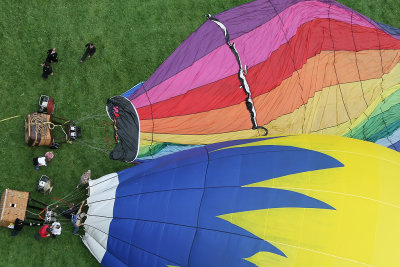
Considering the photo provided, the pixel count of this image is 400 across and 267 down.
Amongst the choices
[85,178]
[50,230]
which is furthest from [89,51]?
[50,230]

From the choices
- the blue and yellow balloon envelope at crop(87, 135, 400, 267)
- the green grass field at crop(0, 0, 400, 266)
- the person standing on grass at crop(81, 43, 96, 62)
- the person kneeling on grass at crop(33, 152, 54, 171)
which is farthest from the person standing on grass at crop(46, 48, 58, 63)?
the blue and yellow balloon envelope at crop(87, 135, 400, 267)

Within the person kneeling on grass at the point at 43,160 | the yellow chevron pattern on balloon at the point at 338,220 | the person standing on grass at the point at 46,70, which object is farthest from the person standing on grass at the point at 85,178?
the yellow chevron pattern on balloon at the point at 338,220

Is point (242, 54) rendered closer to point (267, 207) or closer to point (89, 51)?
point (267, 207)

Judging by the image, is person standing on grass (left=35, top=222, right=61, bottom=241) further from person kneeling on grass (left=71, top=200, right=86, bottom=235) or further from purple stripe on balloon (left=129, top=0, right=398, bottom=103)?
purple stripe on balloon (left=129, top=0, right=398, bottom=103)

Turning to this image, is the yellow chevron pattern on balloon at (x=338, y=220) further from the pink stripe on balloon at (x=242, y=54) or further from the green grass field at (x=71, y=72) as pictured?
the green grass field at (x=71, y=72)

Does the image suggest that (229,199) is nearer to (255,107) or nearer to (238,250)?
(238,250)

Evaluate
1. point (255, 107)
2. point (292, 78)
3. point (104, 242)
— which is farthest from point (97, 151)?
point (292, 78)
